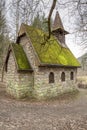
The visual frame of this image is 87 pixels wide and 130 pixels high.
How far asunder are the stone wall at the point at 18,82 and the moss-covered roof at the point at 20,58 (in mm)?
662

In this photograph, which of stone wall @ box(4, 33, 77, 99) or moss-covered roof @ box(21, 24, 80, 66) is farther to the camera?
moss-covered roof @ box(21, 24, 80, 66)

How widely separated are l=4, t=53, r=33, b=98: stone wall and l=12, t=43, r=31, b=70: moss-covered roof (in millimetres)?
662

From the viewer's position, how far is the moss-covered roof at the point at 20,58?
1694 centimetres

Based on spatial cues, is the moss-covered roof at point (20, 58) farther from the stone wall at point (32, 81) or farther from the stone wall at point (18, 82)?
the stone wall at point (18, 82)

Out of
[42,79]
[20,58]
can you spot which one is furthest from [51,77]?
[20,58]

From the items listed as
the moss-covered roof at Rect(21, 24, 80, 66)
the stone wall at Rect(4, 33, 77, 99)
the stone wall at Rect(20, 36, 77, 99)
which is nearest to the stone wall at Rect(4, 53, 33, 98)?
the stone wall at Rect(4, 33, 77, 99)

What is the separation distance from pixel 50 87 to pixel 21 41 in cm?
628

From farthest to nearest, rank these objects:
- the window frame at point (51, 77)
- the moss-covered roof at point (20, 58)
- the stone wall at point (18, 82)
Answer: the window frame at point (51, 77) < the moss-covered roof at point (20, 58) < the stone wall at point (18, 82)

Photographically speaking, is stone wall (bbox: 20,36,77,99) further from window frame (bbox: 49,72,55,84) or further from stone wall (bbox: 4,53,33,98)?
stone wall (bbox: 4,53,33,98)

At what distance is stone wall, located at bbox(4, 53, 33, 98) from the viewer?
16.7 meters

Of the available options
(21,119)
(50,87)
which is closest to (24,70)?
(50,87)

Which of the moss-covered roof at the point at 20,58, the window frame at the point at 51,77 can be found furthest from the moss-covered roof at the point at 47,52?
the moss-covered roof at the point at 20,58

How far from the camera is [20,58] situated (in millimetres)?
17609

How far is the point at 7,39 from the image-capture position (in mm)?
28984
